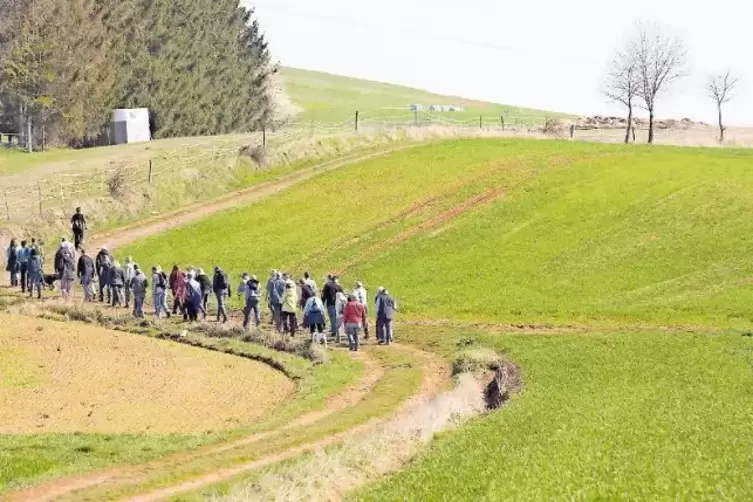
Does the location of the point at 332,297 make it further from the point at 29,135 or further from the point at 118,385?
the point at 29,135

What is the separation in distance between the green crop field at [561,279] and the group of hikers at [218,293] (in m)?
2.57

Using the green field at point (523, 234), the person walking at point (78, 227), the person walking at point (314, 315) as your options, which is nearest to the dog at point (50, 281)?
the person walking at point (78, 227)

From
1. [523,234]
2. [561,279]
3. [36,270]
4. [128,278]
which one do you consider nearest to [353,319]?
[128,278]

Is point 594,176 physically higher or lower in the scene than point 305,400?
higher

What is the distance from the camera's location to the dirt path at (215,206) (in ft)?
190

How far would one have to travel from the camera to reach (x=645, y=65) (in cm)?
10094

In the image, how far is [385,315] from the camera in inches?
1467

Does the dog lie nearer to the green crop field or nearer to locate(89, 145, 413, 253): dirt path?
the green crop field

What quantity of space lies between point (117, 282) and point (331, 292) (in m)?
9.80

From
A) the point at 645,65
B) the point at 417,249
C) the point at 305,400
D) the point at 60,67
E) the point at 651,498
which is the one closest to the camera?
the point at 651,498

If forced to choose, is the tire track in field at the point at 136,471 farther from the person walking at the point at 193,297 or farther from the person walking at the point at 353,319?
the person walking at the point at 193,297

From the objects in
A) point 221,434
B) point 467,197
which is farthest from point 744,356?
point 467,197

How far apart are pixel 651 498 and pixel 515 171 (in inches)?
1947

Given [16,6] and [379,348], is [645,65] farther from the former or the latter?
[379,348]
